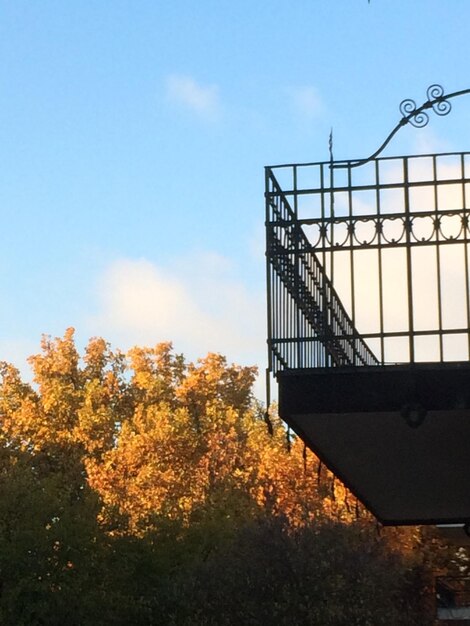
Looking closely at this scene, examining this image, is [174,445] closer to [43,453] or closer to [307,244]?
[43,453]

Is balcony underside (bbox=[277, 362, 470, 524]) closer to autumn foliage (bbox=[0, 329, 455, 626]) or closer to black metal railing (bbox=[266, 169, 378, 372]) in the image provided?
black metal railing (bbox=[266, 169, 378, 372])

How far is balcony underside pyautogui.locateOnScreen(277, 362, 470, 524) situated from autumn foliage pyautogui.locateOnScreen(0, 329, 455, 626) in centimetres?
945

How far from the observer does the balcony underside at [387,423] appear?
962 cm

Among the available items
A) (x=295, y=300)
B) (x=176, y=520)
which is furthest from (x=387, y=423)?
(x=176, y=520)

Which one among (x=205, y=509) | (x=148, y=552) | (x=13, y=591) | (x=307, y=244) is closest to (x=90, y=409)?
(x=205, y=509)

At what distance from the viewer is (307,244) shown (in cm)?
1022

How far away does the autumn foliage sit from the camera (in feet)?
110

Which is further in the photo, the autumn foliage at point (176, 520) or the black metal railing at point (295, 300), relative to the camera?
the autumn foliage at point (176, 520)

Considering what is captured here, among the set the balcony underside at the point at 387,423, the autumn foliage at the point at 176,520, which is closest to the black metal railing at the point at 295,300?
the balcony underside at the point at 387,423

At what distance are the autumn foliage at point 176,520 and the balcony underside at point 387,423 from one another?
31.0 ft

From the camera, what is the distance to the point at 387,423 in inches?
413

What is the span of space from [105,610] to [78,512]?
3008 mm

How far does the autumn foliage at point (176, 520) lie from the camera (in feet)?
110

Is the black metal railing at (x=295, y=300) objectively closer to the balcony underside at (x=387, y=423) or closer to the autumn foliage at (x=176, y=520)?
the balcony underside at (x=387, y=423)
